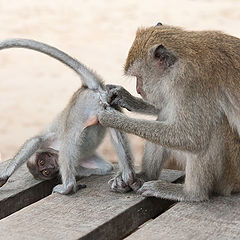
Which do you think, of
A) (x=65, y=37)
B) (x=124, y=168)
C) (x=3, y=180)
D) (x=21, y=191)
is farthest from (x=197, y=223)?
(x=65, y=37)

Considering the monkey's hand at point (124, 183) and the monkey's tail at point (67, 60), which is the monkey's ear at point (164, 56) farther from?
the monkey's hand at point (124, 183)

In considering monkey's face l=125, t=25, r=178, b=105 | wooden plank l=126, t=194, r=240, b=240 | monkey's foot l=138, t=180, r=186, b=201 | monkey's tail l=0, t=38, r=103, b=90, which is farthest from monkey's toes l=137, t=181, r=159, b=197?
monkey's tail l=0, t=38, r=103, b=90

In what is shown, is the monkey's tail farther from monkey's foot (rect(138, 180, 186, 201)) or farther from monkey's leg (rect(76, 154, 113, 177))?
monkey's foot (rect(138, 180, 186, 201))

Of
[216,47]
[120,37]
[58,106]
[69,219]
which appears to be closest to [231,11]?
[120,37]

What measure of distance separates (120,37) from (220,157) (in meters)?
5.14

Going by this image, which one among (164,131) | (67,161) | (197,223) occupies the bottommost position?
(197,223)

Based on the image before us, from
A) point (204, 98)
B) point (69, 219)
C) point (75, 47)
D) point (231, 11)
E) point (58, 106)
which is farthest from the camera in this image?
point (231, 11)

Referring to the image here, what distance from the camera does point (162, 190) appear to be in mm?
3088

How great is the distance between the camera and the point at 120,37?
26.5 feet

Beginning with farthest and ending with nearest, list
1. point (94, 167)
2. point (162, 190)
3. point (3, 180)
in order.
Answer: point (94, 167), point (3, 180), point (162, 190)

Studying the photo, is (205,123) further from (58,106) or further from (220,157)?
(58,106)

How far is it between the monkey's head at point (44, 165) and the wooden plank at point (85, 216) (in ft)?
0.71

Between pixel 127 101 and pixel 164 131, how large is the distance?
0.40m

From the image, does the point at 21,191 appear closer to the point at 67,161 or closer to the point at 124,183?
the point at 67,161
